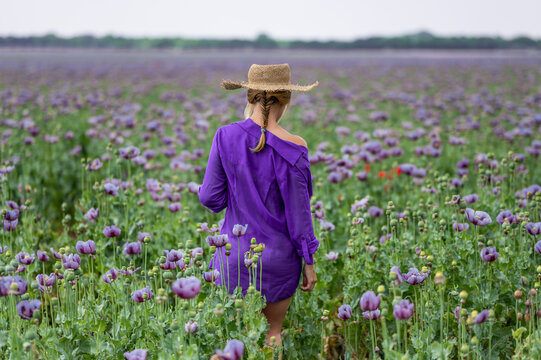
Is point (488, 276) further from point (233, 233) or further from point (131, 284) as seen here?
point (131, 284)

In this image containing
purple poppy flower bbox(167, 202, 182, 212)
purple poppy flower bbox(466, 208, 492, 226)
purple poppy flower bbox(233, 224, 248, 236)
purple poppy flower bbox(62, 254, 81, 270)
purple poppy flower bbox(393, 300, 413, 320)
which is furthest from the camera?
purple poppy flower bbox(167, 202, 182, 212)

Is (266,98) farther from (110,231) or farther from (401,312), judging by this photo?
(110,231)

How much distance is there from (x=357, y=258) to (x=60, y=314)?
180cm

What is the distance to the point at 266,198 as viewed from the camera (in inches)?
111

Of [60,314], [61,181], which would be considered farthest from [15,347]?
[61,181]

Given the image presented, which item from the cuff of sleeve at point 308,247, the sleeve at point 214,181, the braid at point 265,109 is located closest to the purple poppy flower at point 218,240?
the sleeve at point 214,181

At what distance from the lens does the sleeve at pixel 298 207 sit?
277 cm

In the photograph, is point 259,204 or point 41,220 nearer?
point 259,204

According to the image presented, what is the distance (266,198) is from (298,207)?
6.6 inches

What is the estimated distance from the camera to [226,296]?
9.16ft

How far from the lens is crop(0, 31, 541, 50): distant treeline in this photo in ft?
153

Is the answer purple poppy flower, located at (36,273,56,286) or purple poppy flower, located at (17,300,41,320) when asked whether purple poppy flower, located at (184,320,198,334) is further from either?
purple poppy flower, located at (36,273,56,286)

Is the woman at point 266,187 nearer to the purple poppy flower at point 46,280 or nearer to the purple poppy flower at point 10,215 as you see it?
the purple poppy flower at point 46,280

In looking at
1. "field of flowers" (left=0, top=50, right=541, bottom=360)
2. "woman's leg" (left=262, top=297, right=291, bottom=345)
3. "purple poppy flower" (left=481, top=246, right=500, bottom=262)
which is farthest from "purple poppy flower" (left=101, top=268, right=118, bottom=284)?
"purple poppy flower" (left=481, top=246, right=500, bottom=262)
